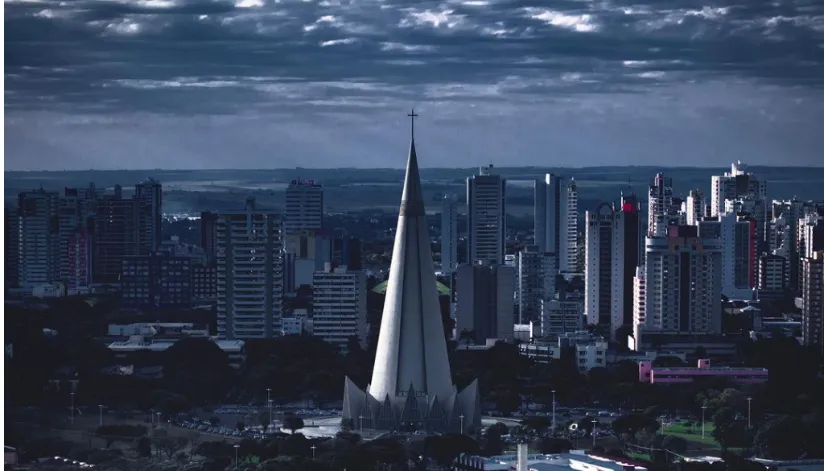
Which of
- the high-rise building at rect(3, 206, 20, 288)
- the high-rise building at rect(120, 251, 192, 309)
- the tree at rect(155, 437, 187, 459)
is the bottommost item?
the tree at rect(155, 437, 187, 459)

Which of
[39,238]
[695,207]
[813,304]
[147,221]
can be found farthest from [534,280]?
[39,238]

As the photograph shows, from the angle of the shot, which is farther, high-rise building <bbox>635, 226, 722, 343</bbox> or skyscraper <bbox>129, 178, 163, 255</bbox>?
skyscraper <bbox>129, 178, 163, 255</bbox>

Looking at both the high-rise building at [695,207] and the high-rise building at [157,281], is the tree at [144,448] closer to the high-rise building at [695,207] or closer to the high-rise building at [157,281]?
the high-rise building at [157,281]

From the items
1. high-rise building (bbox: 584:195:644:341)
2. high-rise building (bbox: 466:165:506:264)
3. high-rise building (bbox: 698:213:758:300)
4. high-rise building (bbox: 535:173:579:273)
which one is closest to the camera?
high-rise building (bbox: 584:195:644:341)

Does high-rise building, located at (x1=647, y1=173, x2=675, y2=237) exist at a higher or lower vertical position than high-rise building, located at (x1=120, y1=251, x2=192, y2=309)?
higher

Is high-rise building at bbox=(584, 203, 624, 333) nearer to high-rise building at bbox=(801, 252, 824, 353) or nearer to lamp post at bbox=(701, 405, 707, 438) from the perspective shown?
high-rise building at bbox=(801, 252, 824, 353)

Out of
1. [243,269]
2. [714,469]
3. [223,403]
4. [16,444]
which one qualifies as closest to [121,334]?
[243,269]

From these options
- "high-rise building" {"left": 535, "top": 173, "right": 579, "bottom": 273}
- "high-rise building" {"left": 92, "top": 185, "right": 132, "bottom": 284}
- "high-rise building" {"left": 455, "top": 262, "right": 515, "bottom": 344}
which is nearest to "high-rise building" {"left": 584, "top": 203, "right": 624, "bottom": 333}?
"high-rise building" {"left": 455, "top": 262, "right": 515, "bottom": 344}

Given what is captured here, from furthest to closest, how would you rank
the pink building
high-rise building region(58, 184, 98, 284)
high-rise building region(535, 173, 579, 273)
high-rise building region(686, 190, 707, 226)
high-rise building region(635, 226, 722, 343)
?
high-rise building region(535, 173, 579, 273)
high-rise building region(686, 190, 707, 226)
high-rise building region(58, 184, 98, 284)
high-rise building region(635, 226, 722, 343)
the pink building
